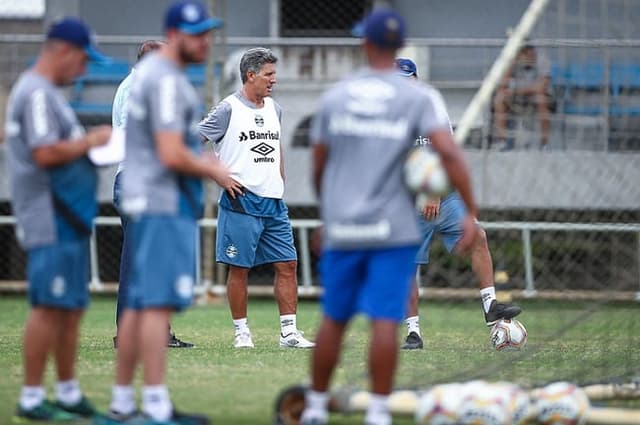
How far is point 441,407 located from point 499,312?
149 inches

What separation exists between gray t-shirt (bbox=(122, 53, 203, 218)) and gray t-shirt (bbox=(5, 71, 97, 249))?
0.33 metres

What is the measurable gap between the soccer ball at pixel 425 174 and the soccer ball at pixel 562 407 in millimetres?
1040

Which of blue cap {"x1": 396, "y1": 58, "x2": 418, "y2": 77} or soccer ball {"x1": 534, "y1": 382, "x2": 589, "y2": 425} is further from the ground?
blue cap {"x1": 396, "y1": 58, "x2": 418, "y2": 77}

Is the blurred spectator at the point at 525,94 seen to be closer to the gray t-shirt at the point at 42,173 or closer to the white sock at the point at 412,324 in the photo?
the white sock at the point at 412,324

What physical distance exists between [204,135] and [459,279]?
219 inches

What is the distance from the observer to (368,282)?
18.4 feet

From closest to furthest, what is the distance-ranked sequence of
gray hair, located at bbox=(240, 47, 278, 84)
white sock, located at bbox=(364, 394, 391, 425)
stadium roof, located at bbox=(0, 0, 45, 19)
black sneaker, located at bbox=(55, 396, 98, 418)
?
white sock, located at bbox=(364, 394, 391, 425) → black sneaker, located at bbox=(55, 396, 98, 418) → gray hair, located at bbox=(240, 47, 278, 84) → stadium roof, located at bbox=(0, 0, 45, 19)

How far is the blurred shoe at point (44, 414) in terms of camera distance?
19.5 feet

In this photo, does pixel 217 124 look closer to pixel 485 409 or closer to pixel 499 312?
pixel 499 312

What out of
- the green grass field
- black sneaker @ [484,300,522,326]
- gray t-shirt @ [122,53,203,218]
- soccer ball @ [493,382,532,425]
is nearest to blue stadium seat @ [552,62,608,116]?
the green grass field

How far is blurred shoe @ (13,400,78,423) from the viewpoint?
5.94 metres

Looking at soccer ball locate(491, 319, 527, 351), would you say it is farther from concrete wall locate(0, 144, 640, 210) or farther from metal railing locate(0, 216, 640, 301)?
metal railing locate(0, 216, 640, 301)

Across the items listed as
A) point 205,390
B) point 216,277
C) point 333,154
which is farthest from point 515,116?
point 333,154

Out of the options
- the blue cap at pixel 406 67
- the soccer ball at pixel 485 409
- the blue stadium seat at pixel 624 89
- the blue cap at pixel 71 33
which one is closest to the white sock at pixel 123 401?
the soccer ball at pixel 485 409
